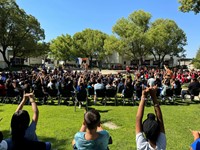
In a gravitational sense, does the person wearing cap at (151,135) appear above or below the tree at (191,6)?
below

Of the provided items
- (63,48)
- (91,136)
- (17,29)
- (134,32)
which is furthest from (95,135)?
(63,48)

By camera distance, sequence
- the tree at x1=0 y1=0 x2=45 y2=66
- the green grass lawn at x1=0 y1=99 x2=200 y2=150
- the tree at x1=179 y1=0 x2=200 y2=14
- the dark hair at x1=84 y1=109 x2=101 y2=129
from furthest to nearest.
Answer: the tree at x1=0 y1=0 x2=45 y2=66
the tree at x1=179 y1=0 x2=200 y2=14
the green grass lawn at x1=0 y1=99 x2=200 y2=150
the dark hair at x1=84 y1=109 x2=101 y2=129

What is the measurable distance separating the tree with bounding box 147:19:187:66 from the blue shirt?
194ft

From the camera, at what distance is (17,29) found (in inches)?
1932

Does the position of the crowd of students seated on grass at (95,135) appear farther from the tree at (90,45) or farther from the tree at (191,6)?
the tree at (90,45)

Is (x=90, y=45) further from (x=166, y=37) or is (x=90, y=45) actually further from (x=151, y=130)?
(x=151, y=130)

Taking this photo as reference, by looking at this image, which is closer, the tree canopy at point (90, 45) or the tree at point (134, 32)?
the tree at point (134, 32)

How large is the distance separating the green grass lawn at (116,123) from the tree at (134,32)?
47.3 meters

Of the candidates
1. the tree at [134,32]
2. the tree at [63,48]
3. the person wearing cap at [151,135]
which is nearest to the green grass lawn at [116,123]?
the person wearing cap at [151,135]

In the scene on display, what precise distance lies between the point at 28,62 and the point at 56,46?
22.0 metres

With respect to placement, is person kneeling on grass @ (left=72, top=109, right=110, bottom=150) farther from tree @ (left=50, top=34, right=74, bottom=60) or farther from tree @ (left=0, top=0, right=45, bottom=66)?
tree @ (left=50, top=34, right=74, bottom=60)

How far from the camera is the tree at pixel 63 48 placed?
242 ft

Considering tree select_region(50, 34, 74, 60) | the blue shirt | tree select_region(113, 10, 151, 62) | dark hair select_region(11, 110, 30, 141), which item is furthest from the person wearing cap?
tree select_region(50, 34, 74, 60)

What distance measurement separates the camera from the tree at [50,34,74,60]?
7388 centimetres
